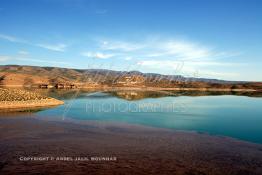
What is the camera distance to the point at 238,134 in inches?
1087

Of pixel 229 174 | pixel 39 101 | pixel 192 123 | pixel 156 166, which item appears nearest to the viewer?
pixel 229 174

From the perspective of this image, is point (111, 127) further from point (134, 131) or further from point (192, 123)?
point (192, 123)

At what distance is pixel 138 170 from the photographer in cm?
1569

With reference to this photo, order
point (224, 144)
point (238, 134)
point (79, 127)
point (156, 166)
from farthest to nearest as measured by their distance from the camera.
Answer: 1. point (79, 127)
2. point (238, 134)
3. point (224, 144)
4. point (156, 166)

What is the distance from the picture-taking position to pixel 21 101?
48.8 metres

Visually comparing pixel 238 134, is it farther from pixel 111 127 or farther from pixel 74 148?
pixel 74 148

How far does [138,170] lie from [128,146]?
18.6ft

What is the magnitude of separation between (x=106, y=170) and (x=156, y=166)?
3009 mm

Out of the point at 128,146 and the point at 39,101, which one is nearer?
the point at 128,146

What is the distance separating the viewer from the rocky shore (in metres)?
46.4

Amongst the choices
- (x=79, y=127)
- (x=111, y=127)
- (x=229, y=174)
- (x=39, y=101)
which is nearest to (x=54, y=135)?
(x=79, y=127)

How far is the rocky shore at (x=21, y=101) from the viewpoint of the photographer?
46.4 metres

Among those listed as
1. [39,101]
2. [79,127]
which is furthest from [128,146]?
[39,101]

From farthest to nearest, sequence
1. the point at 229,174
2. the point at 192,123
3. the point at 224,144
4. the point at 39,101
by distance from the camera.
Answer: the point at 39,101 → the point at 192,123 → the point at 224,144 → the point at 229,174
